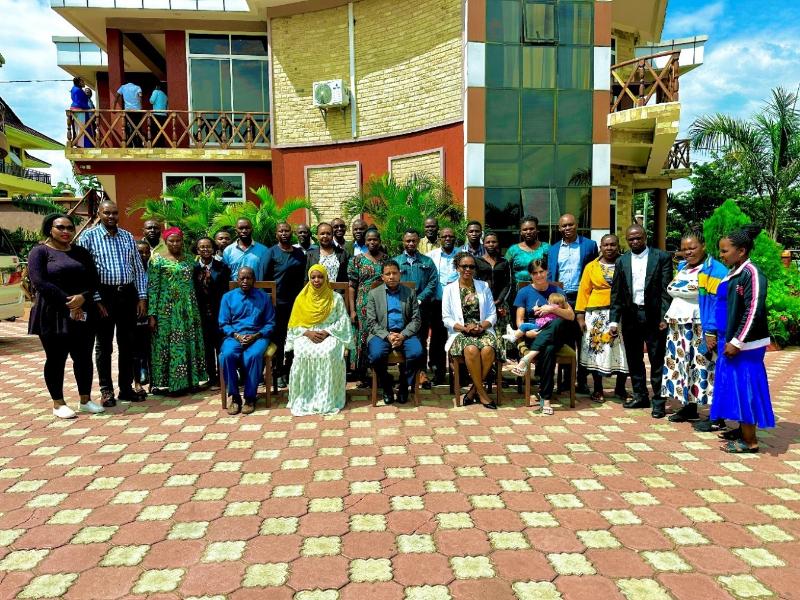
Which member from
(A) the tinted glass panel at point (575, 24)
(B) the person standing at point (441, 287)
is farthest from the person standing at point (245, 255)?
(A) the tinted glass panel at point (575, 24)

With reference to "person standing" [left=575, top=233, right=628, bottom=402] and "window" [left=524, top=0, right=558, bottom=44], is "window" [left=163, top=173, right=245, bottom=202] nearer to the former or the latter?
"window" [left=524, top=0, right=558, bottom=44]

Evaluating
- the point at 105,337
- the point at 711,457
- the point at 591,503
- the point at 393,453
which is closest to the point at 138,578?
the point at 393,453

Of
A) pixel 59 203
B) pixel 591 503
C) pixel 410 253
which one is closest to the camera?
pixel 591 503

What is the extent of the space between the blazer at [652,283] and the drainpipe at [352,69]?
914 cm

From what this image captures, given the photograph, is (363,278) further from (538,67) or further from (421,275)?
(538,67)

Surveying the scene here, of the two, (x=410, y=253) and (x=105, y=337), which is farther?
(x=410, y=253)

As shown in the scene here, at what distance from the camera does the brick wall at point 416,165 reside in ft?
38.3

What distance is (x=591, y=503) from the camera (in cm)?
323

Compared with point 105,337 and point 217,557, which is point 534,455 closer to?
point 217,557

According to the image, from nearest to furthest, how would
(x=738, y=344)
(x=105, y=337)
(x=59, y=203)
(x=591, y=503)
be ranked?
(x=591, y=503), (x=738, y=344), (x=105, y=337), (x=59, y=203)

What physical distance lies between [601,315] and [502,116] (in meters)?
6.63

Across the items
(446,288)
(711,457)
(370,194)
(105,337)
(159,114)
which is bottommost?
(711,457)

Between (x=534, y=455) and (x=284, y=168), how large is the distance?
11.4 meters

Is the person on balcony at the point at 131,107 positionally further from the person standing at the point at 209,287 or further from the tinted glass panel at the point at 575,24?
the tinted glass panel at the point at 575,24
